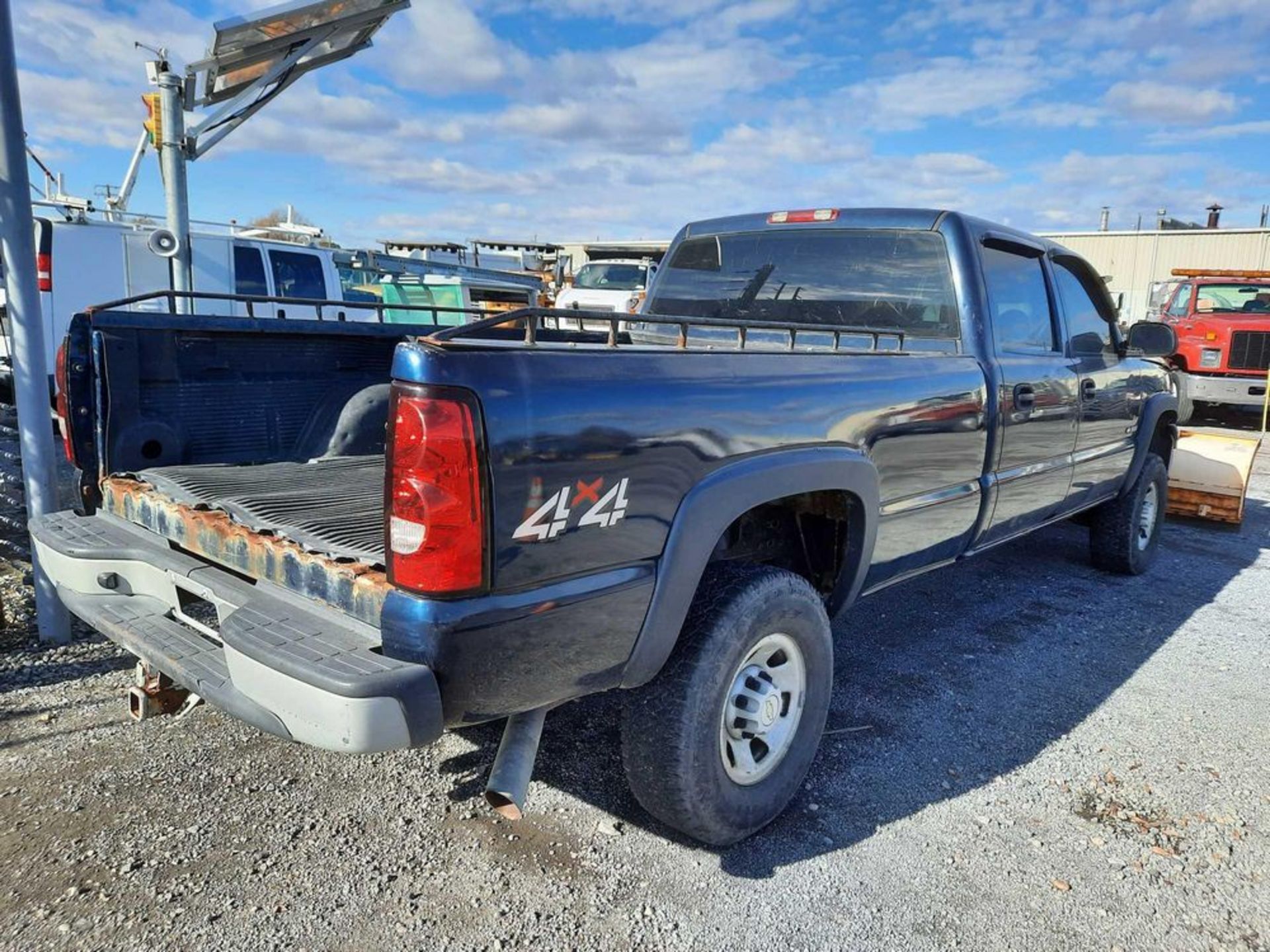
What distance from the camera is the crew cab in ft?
42.4

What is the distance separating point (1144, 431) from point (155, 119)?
8.87 metres

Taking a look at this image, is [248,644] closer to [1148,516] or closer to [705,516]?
[705,516]

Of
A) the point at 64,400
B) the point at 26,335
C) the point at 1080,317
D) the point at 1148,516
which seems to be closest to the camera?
the point at 64,400

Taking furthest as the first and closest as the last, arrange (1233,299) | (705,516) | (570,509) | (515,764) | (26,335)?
1. (1233,299)
2. (26,335)
3. (705,516)
4. (515,764)
5. (570,509)

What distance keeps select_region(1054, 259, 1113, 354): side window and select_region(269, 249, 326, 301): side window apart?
9.20 meters

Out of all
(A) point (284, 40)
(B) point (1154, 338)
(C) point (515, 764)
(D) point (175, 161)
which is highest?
(A) point (284, 40)

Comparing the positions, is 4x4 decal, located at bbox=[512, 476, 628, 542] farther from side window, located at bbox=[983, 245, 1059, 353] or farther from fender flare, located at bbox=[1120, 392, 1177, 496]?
fender flare, located at bbox=[1120, 392, 1177, 496]

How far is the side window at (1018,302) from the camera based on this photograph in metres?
3.87

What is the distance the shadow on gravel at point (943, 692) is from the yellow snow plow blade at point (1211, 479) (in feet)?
2.69

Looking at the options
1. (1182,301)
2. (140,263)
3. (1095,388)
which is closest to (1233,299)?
(1182,301)

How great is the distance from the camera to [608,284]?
17578 millimetres

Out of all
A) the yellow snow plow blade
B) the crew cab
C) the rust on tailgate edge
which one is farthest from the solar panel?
the crew cab

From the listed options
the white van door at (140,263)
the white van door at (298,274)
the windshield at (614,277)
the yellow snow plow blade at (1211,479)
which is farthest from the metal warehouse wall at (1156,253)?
the white van door at (140,263)

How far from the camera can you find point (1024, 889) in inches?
102
